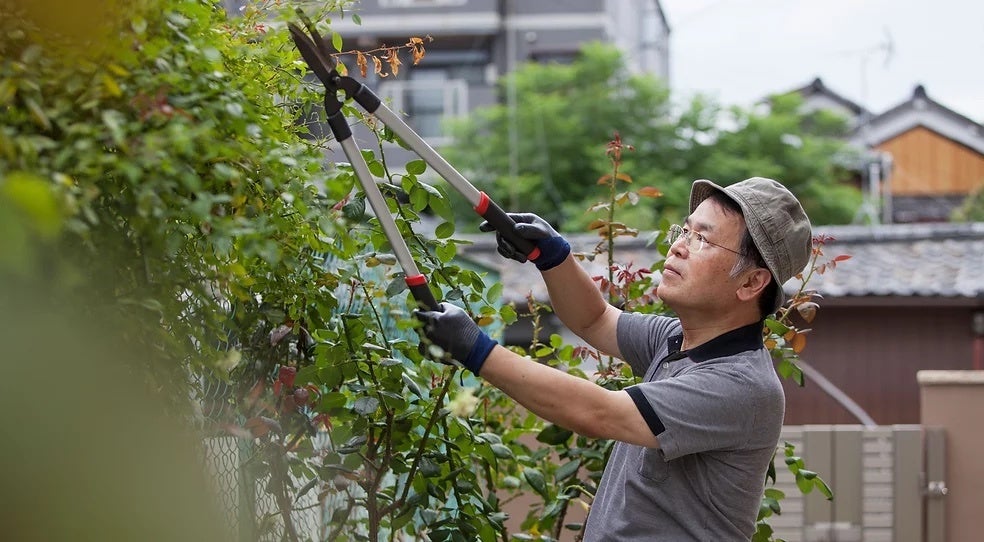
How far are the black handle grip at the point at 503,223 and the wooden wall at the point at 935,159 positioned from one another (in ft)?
79.1

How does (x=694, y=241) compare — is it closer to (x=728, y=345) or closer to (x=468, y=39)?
(x=728, y=345)

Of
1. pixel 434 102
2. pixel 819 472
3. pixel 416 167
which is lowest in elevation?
pixel 819 472

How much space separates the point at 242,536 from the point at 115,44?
112cm

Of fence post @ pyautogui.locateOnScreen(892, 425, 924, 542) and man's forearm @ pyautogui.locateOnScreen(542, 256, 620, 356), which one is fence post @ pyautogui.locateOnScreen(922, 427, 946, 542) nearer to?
fence post @ pyautogui.locateOnScreen(892, 425, 924, 542)

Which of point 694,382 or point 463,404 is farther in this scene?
point 463,404

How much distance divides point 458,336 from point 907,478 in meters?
A: 4.31

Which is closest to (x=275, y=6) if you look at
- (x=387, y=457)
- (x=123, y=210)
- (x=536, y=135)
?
(x=123, y=210)

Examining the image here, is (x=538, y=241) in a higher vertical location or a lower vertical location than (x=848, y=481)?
higher

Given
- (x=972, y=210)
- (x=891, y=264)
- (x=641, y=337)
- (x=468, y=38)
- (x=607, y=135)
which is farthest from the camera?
(x=972, y=210)

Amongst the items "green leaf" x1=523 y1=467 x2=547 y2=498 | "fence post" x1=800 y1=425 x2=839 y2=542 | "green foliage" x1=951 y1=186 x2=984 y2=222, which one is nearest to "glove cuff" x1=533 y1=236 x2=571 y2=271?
"green leaf" x1=523 y1=467 x2=547 y2=498

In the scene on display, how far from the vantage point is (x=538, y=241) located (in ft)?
7.10

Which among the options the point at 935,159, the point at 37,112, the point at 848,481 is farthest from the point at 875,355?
the point at 935,159

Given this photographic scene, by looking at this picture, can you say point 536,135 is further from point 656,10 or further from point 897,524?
point 897,524

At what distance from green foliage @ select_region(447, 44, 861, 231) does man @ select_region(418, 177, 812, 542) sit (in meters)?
16.0
